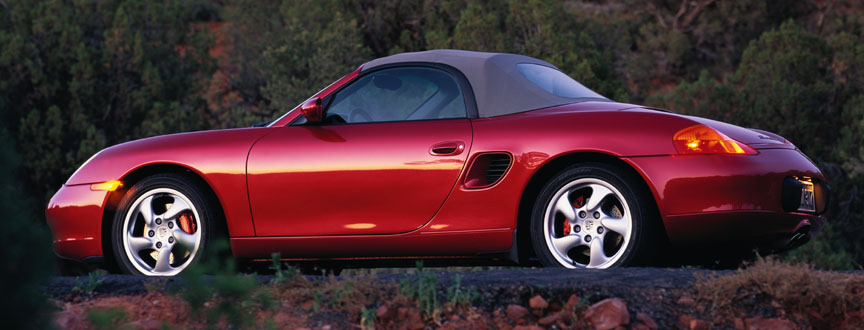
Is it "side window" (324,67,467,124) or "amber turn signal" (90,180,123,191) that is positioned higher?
"side window" (324,67,467,124)

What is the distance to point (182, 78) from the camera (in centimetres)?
2734

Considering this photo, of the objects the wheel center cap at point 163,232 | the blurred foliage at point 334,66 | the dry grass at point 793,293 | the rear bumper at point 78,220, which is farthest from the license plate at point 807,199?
the blurred foliage at point 334,66

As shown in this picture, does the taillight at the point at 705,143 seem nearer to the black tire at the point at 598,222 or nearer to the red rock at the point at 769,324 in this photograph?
the black tire at the point at 598,222

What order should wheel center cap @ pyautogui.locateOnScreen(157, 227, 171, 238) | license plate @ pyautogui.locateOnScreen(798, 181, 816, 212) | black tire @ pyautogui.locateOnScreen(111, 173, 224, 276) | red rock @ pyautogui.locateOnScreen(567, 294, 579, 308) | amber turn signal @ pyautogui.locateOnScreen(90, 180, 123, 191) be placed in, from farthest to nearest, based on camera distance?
amber turn signal @ pyautogui.locateOnScreen(90, 180, 123, 191), wheel center cap @ pyautogui.locateOnScreen(157, 227, 171, 238), black tire @ pyautogui.locateOnScreen(111, 173, 224, 276), license plate @ pyautogui.locateOnScreen(798, 181, 816, 212), red rock @ pyautogui.locateOnScreen(567, 294, 579, 308)

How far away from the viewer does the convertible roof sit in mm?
5309

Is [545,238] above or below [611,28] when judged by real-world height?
below

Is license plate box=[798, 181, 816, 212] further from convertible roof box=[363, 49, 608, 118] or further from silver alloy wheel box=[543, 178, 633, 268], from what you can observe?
convertible roof box=[363, 49, 608, 118]

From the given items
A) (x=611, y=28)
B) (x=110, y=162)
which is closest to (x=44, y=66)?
(x=611, y=28)

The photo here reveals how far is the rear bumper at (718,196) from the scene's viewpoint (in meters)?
4.71

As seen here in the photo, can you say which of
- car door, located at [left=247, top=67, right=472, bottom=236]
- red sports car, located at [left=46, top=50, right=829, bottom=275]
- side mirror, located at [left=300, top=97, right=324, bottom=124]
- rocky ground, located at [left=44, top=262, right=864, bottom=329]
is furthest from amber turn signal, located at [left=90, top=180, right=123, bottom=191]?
rocky ground, located at [left=44, top=262, right=864, bottom=329]

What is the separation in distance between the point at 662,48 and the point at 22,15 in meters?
22.2

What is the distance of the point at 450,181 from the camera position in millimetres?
5055

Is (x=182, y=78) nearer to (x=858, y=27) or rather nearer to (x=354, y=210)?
(x=858, y=27)

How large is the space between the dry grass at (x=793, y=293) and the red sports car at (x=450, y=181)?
664 millimetres
